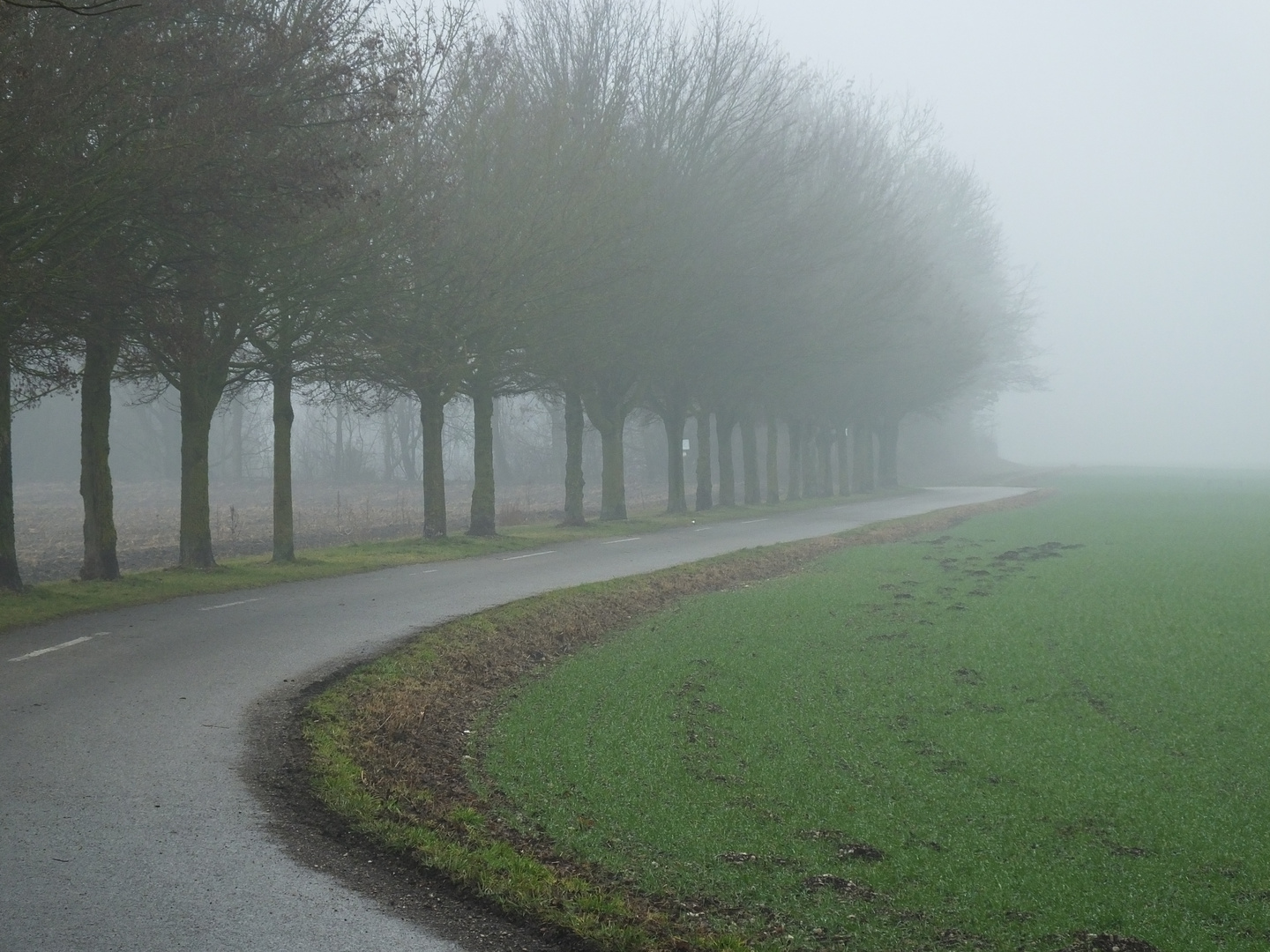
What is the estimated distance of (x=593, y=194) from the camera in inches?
1178

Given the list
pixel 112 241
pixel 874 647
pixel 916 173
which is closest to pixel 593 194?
pixel 112 241

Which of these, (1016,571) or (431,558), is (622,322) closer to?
(431,558)

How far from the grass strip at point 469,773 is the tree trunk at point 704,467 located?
26.6 metres

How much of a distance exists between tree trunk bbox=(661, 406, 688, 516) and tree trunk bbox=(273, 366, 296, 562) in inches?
778

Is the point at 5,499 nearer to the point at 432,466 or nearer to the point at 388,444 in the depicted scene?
the point at 432,466

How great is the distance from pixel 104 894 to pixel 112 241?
12000 mm

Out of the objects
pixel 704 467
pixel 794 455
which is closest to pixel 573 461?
pixel 704 467

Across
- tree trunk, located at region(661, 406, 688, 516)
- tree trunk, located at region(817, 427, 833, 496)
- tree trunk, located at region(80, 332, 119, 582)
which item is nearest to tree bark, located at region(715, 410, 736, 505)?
tree trunk, located at region(661, 406, 688, 516)

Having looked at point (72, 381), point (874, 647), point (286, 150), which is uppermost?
point (286, 150)

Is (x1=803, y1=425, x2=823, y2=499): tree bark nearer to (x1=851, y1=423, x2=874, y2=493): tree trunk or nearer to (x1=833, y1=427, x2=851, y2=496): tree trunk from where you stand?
(x1=833, y1=427, x2=851, y2=496): tree trunk

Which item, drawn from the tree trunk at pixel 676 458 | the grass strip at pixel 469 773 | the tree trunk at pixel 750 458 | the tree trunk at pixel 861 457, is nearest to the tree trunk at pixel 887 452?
the tree trunk at pixel 861 457

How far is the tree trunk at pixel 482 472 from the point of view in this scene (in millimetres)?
32125

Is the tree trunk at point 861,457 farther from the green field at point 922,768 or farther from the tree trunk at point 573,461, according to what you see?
the green field at point 922,768

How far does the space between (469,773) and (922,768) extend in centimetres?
331
